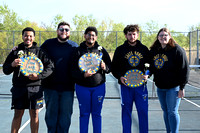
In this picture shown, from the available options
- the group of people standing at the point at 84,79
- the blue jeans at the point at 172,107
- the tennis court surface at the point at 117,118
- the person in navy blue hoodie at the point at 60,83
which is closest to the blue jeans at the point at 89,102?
the group of people standing at the point at 84,79

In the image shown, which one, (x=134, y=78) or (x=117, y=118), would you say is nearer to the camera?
(x=134, y=78)

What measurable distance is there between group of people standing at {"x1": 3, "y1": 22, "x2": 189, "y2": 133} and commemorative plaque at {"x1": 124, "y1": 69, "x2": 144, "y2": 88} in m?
0.06

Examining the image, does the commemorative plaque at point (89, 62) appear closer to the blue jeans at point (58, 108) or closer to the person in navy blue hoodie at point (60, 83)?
the person in navy blue hoodie at point (60, 83)

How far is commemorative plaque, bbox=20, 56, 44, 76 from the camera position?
3.49 metres

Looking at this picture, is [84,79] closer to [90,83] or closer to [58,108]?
[90,83]

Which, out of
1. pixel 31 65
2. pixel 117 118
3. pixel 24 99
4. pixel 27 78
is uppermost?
pixel 31 65

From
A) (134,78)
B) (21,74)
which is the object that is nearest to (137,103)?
(134,78)

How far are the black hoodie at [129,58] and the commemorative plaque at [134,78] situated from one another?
0.10 m

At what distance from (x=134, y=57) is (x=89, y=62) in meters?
0.72

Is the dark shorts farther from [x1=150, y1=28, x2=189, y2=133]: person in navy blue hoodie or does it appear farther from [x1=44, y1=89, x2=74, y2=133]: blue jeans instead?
[x1=150, y1=28, x2=189, y2=133]: person in navy blue hoodie

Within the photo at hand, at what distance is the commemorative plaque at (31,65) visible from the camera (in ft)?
11.4

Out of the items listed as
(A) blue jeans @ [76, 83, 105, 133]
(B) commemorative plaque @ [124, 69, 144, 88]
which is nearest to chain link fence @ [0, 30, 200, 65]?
(B) commemorative plaque @ [124, 69, 144, 88]

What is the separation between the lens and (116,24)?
33469 mm

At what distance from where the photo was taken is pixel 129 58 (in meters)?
3.72
